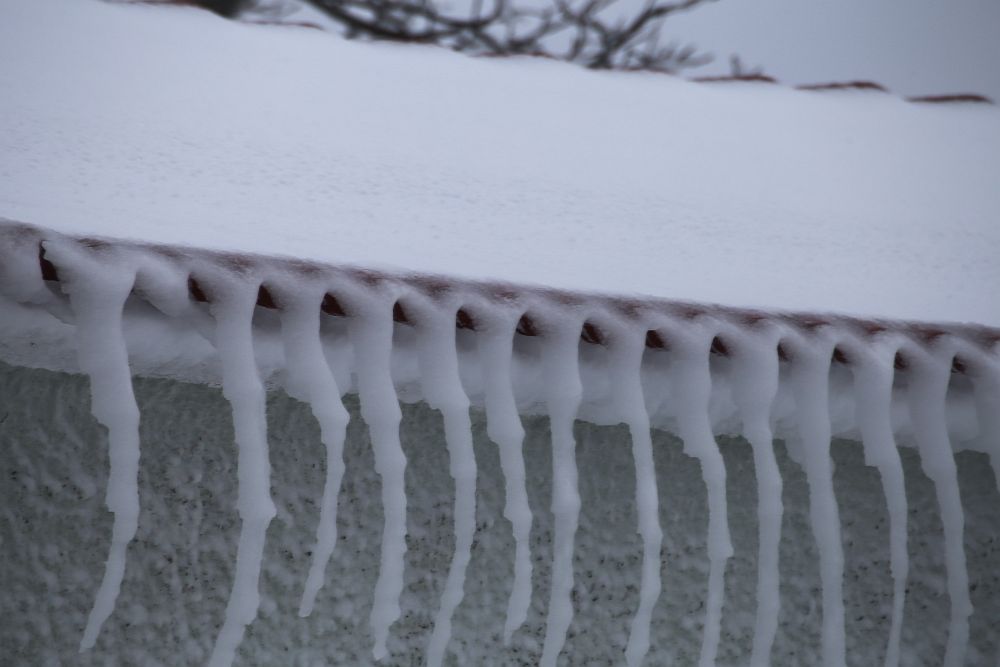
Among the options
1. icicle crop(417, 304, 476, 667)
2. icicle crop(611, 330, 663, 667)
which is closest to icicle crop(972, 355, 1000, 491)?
icicle crop(611, 330, 663, 667)

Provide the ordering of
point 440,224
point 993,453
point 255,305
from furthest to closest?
point 440,224, point 993,453, point 255,305

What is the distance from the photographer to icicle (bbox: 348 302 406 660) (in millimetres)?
547

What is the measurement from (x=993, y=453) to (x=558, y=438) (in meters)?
0.31

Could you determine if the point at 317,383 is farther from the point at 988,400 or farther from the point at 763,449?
the point at 988,400

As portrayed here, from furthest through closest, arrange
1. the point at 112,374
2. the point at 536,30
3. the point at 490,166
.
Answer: the point at 536,30
the point at 490,166
the point at 112,374

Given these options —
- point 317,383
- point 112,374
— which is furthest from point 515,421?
point 112,374

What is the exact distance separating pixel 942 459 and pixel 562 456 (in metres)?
0.27

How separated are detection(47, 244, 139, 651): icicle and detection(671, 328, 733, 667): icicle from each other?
328 millimetres

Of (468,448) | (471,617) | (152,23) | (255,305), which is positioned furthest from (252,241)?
(152,23)

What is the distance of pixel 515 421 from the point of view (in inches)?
22.6

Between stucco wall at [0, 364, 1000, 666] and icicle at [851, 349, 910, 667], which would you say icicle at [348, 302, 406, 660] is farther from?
icicle at [851, 349, 910, 667]

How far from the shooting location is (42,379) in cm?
63

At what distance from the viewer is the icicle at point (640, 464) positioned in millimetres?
579

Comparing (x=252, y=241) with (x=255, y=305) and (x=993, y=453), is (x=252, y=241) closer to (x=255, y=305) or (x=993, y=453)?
(x=255, y=305)
